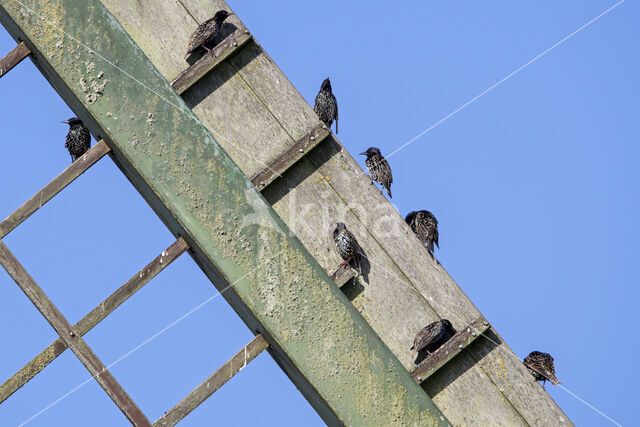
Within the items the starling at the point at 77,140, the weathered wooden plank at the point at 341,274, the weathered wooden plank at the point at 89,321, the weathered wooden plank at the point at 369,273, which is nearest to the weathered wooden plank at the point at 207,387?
the weathered wooden plank at the point at 89,321

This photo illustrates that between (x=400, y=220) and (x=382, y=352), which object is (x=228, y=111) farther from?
(x=382, y=352)

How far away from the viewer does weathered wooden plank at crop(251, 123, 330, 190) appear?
377 centimetres

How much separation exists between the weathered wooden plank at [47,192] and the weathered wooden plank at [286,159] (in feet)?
2.29

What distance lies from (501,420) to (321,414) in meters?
0.69

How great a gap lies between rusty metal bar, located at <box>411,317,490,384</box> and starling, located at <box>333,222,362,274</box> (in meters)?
0.41

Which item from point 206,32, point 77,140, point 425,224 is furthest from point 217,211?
point 77,140

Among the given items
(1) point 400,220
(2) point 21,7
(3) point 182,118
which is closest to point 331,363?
(1) point 400,220

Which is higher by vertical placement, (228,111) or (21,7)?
(21,7)

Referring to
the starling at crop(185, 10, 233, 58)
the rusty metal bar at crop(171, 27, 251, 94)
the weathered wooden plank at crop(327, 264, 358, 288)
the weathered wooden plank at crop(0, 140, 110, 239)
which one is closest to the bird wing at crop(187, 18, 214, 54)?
the starling at crop(185, 10, 233, 58)

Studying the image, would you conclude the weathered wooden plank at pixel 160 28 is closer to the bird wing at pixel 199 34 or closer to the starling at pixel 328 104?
the bird wing at pixel 199 34

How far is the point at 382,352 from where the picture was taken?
3.42 metres

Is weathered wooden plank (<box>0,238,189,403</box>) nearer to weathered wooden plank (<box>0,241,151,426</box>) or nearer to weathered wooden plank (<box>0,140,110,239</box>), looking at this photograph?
weathered wooden plank (<box>0,241,151,426</box>)

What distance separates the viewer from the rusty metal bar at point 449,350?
143 inches

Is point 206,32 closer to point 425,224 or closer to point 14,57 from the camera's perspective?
point 14,57
